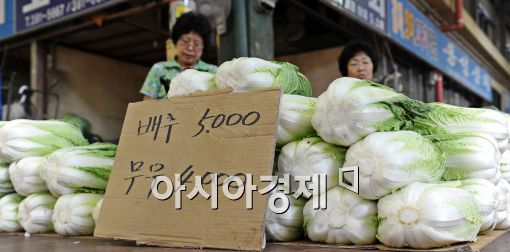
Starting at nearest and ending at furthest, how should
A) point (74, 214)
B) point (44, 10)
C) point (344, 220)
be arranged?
1. point (344, 220)
2. point (74, 214)
3. point (44, 10)

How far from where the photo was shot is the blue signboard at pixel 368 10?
14.6ft

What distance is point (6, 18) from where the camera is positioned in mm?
5496

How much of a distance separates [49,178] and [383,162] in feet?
4.43

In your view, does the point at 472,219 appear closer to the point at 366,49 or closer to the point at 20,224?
the point at 20,224

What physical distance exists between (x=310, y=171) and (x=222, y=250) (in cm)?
35

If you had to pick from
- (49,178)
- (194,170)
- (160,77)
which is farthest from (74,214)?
(160,77)

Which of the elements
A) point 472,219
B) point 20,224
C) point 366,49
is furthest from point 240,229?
point 366,49

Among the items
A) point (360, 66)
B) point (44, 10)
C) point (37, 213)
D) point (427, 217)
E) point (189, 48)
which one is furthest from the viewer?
point (44, 10)

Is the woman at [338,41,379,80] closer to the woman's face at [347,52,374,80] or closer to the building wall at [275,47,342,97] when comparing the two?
the woman's face at [347,52,374,80]

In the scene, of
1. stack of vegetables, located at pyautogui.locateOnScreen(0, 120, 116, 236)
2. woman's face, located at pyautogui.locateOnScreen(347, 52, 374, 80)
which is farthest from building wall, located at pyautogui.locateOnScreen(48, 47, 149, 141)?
woman's face, located at pyautogui.locateOnScreen(347, 52, 374, 80)

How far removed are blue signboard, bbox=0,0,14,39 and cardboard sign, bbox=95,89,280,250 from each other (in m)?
4.42

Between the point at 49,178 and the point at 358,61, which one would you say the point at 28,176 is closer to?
the point at 49,178

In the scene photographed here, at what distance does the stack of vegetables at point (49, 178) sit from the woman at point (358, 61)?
184 cm

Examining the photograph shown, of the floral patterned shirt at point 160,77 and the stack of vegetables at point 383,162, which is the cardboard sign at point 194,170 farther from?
the floral patterned shirt at point 160,77
